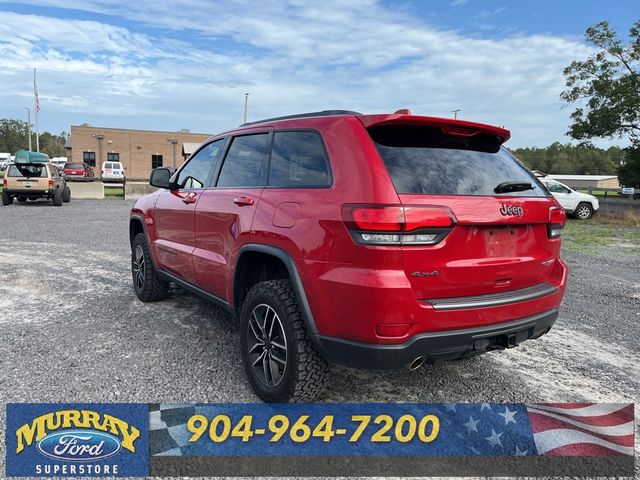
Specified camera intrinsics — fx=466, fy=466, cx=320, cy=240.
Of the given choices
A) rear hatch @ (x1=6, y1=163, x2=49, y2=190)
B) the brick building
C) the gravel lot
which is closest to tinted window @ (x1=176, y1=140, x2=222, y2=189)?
the gravel lot

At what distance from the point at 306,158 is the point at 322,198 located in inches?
17.4

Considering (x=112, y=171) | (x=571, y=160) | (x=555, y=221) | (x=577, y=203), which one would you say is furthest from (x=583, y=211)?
(x=571, y=160)

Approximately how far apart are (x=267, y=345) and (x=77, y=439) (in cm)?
117

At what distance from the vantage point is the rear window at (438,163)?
98.9 inches

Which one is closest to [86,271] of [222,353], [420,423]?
[222,353]

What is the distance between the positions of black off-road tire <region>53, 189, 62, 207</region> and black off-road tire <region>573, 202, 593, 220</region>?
19912mm

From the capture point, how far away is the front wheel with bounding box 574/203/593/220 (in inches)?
723

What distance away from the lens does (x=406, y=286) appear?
2312 mm

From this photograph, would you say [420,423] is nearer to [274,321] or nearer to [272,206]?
[274,321]

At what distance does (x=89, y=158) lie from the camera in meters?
48.2

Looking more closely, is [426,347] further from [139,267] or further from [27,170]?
[27,170]

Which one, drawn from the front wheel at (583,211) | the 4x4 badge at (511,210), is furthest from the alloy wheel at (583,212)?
the 4x4 badge at (511,210)

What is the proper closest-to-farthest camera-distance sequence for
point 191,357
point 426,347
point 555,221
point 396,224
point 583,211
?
1. point 396,224
2. point 426,347
3. point 555,221
4. point 191,357
5. point 583,211

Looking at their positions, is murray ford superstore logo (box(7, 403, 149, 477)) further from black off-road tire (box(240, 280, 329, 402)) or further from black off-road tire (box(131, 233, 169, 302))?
black off-road tire (box(131, 233, 169, 302))
